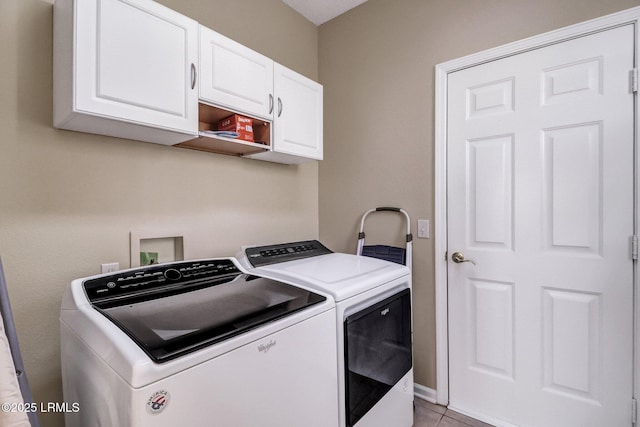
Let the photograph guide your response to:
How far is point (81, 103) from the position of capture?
3.62ft

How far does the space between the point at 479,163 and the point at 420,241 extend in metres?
0.62

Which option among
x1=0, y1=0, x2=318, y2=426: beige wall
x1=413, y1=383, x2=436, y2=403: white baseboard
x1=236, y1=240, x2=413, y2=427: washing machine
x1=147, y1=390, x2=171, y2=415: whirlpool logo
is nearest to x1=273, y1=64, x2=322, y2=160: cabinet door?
x1=0, y1=0, x2=318, y2=426: beige wall

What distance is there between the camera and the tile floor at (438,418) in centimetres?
181

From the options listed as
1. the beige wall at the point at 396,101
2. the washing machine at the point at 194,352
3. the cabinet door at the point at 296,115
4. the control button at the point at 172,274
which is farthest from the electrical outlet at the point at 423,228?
the control button at the point at 172,274

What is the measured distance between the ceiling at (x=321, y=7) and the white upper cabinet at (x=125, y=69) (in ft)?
4.11

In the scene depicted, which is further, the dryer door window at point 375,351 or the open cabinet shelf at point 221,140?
the open cabinet shelf at point 221,140

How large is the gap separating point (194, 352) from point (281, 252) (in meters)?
1.11

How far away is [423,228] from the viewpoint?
205 cm

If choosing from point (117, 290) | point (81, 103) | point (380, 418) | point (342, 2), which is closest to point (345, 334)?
point (380, 418)

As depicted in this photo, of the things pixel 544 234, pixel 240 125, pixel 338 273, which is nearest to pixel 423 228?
pixel 544 234

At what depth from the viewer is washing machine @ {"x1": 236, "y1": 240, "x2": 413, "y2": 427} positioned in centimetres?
132

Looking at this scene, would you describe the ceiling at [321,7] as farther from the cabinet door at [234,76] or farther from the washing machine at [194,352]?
the washing machine at [194,352]

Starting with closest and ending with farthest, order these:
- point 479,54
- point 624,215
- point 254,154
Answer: point 624,215 < point 479,54 < point 254,154

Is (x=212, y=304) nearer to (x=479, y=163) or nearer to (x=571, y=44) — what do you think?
(x=479, y=163)
